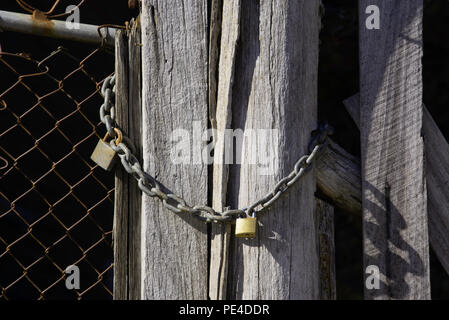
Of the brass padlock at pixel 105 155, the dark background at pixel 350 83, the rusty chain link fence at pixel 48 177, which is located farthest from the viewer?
the dark background at pixel 350 83

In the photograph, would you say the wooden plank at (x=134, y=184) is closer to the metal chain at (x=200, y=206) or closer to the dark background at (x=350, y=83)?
the metal chain at (x=200, y=206)

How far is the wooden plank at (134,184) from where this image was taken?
198 centimetres

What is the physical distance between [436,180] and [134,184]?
1.02 m

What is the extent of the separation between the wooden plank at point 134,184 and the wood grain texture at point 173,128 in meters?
0.06

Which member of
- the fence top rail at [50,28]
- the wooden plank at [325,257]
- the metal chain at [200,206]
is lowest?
the wooden plank at [325,257]

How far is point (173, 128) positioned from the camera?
1.91 meters

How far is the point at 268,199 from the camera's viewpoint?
6.06 feet

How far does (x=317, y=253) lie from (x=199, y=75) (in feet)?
2.24

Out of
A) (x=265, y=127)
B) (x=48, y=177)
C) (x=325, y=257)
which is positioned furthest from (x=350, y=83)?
(x=265, y=127)

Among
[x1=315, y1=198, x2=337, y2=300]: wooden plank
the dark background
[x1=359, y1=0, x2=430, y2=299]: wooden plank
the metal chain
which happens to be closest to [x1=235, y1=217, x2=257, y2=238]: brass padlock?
the metal chain

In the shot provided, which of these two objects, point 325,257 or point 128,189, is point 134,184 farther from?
point 325,257

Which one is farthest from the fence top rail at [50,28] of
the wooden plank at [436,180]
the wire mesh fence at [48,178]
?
the wire mesh fence at [48,178]

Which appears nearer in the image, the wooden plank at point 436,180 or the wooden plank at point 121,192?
the wooden plank at point 121,192
